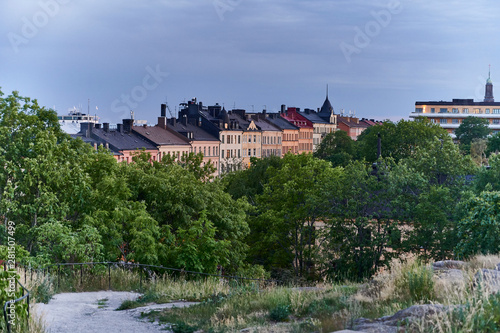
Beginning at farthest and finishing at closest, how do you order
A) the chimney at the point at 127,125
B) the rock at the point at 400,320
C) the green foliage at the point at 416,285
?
the chimney at the point at 127,125 < the green foliage at the point at 416,285 < the rock at the point at 400,320

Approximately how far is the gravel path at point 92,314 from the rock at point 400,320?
4.38 meters

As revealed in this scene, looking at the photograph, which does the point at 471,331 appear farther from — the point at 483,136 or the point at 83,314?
the point at 483,136

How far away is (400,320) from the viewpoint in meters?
11.2

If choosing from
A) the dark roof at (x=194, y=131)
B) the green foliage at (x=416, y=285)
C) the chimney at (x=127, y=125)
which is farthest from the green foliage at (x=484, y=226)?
the dark roof at (x=194, y=131)

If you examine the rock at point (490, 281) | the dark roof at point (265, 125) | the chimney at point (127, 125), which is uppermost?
the dark roof at point (265, 125)

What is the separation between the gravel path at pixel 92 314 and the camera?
14.1 metres

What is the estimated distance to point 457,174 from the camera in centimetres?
4391

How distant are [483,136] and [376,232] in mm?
112584

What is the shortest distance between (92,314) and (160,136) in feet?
328

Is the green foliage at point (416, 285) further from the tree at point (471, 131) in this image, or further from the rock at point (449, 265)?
the tree at point (471, 131)

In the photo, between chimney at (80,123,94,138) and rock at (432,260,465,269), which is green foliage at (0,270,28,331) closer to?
rock at (432,260,465,269)

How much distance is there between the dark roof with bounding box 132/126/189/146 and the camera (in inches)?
4387

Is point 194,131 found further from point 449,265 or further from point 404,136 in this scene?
point 449,265

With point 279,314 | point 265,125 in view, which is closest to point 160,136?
point 265,125
